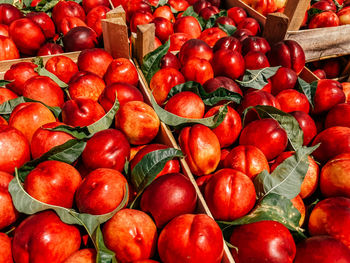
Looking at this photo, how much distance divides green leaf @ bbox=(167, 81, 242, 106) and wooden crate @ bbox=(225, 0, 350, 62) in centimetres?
121

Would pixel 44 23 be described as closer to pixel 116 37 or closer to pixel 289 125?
pixel 116 37

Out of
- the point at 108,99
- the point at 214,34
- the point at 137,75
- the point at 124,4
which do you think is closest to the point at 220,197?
the point at 108,99

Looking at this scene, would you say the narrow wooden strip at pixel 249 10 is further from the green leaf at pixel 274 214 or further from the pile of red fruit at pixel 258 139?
the green leaf at pixel 274 214

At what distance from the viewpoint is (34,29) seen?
2.67m

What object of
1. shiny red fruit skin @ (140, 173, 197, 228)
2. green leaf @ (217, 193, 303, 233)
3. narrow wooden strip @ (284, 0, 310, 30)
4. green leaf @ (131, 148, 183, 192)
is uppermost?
narrow wooden strip @ (284, 0, 310, 30)

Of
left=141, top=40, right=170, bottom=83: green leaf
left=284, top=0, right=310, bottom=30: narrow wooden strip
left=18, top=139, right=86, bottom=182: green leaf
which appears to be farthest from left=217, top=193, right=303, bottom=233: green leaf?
left=284, top=0, right=310, bottom=30: narrow wooden strip

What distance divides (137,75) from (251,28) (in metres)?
1.70

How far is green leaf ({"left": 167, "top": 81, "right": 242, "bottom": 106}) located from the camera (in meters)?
1.96

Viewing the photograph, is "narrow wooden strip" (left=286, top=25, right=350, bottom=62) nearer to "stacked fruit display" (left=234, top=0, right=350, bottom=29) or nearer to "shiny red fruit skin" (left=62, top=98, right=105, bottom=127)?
"stacked fruit display" (left=234, top=0, right=350, bottom=29)

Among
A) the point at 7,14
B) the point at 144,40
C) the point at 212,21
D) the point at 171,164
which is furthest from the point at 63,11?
the point at 171,164

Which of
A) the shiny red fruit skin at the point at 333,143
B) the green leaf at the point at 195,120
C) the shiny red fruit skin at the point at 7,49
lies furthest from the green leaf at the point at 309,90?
the shiny red fruit skin at the point at 7,49

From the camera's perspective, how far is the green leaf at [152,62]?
7.91 feet

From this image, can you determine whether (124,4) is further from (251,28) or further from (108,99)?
(108,99)

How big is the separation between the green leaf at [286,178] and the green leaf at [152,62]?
1385 millimetres
